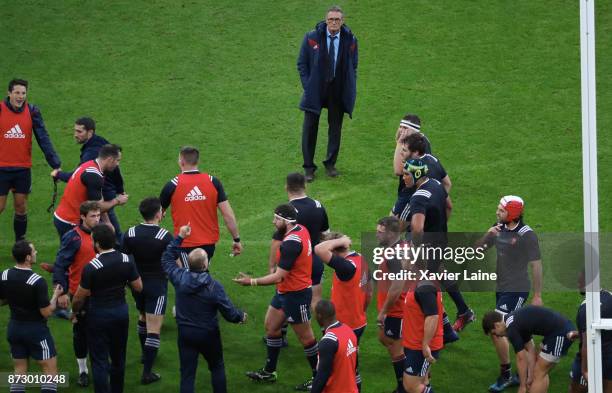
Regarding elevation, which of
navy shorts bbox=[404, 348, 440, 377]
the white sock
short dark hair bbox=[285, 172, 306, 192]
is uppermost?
short dark hair bbox=[285, 172, 306, 192]

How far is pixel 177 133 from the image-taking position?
1606cm

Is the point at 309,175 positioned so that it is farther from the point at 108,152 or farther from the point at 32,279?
the point at 32,279

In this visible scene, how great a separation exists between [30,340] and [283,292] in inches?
94.9

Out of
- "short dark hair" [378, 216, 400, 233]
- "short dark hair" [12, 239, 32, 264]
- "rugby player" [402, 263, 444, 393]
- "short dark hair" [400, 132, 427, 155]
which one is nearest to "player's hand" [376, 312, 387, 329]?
"rugby player" [402, 263, 444, 393]

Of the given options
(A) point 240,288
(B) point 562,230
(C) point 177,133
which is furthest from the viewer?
(C) point 177,133

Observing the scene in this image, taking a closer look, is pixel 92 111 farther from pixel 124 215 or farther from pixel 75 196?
pixel 75 196

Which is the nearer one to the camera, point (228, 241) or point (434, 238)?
point (434, 238)

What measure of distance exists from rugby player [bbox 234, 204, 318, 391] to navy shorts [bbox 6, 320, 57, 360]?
182cm

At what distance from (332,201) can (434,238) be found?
3.59m

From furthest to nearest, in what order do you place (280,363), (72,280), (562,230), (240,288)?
(562,230) → (240,288) → (280,363) → (72,280)

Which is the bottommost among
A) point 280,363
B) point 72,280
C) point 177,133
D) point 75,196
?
point 280,363

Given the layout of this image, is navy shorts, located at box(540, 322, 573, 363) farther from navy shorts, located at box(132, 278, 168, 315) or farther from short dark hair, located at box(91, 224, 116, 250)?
short dark hair, located at box(91, 224, 116, 250)

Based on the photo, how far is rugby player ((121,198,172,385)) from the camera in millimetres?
10484

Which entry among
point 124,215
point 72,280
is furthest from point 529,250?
point 124,215
